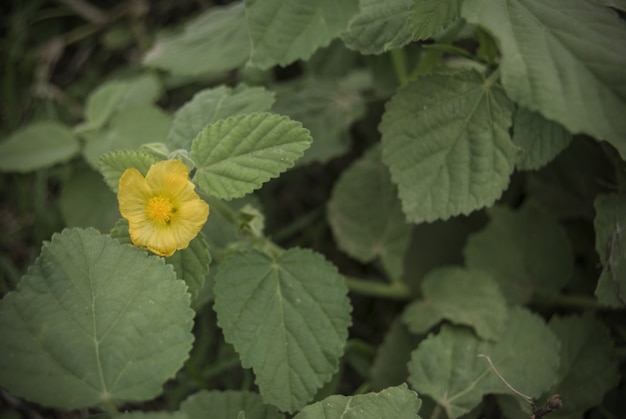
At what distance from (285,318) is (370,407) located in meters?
0.35

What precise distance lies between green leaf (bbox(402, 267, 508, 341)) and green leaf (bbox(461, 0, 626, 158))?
2.35 ft

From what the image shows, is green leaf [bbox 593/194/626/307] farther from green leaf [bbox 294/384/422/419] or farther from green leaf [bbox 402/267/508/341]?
green leaf [bbox 294/384/422/419]

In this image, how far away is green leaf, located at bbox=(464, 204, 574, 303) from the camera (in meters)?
2.24

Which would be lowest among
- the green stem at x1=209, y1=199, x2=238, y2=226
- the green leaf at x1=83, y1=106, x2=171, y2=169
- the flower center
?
the green leaf at x1=83, y1=106, x2=171, y2=169

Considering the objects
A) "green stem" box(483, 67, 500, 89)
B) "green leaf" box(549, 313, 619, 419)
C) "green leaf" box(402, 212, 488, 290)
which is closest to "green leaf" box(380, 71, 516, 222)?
"green stem" box(483, 67, 500, 89)

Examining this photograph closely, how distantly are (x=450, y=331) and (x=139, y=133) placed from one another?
1.34m

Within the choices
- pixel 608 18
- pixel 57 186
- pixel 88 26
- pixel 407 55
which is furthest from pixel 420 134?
pixel 88 26

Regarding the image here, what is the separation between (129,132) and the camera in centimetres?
238

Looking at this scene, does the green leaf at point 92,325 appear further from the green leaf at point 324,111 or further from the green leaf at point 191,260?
the green leaf at point 324,111

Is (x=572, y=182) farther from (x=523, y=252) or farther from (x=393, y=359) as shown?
(x=393, y=359)

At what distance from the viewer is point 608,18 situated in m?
1.63

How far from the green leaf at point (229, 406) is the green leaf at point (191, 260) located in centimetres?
30

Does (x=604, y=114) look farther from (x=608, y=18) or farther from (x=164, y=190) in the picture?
(x=164, y=190)

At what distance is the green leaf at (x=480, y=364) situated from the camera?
184 centimetres
